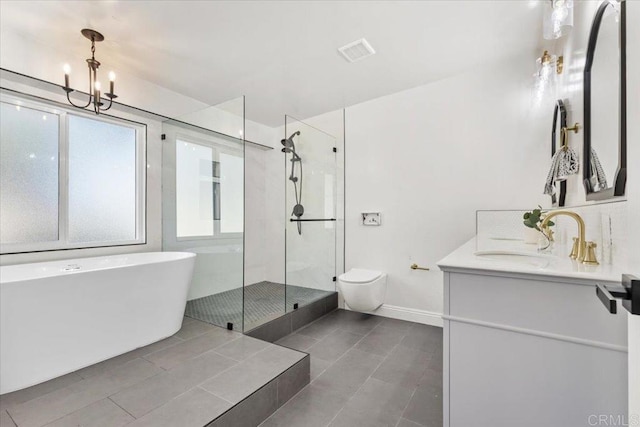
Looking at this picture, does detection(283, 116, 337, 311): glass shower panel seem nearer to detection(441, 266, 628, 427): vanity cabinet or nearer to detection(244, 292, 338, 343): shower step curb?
detection(244, 292, 338, 343): shower step curb

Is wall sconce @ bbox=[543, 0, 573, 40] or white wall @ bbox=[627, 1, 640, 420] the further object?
wall sconce @ bbox=[543, 0, 573, 40]

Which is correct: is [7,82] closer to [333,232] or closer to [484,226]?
[333,232]

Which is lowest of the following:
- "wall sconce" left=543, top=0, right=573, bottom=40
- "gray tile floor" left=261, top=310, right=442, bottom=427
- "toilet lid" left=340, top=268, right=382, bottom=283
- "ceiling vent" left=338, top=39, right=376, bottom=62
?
"gray tile floor" left=261, top=310, right=442, bottom=427

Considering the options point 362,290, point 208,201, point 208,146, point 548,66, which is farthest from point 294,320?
point 548,66

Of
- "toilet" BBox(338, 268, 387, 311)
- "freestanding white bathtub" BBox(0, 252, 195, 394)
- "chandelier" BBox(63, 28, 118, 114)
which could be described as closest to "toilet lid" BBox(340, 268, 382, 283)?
"toilet" BBox(338, 268, 387, 311)

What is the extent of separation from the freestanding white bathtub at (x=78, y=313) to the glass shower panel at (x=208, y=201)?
0.46 meters

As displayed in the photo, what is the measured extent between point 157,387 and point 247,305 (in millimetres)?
1454

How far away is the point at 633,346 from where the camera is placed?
0.57 m

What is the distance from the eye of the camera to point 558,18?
1.39 meters

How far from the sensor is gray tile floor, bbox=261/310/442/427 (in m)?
1.56

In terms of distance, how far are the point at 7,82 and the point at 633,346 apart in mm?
3573

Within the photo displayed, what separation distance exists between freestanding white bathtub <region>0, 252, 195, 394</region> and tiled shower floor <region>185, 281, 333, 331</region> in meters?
0.38

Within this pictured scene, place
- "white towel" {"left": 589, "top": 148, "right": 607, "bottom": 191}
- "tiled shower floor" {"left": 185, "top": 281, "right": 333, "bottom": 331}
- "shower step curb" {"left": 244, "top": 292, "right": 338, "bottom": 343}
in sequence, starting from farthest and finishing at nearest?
"tiled shower floor" {"left": 185, "top": 281, "right": 333, "bottom": 331}, "shower step curb" {"left": 244, "top": 292, "right": 338, "bottom": 343}, "white towel" {"left": 589, "top": 148, "right": 607, "bottom": 191}

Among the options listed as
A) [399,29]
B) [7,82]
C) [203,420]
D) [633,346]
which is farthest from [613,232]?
[7,82]
